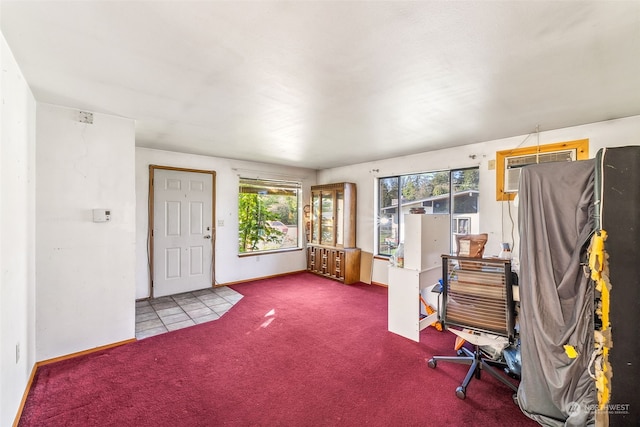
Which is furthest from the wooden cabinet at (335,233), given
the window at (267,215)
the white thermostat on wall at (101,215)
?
the white thermostat on wall at (101,215)

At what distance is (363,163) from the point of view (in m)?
5.33

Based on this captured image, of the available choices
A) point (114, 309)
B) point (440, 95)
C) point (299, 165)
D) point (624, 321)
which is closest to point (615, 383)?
point (624, 321)

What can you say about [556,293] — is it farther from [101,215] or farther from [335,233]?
[335,233]

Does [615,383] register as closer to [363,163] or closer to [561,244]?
[561,244]

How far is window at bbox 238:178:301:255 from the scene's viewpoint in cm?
533

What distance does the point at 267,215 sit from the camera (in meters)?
5.64

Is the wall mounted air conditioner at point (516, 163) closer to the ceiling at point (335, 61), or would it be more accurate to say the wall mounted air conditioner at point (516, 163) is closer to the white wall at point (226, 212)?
the ceiling at point (335, 61)

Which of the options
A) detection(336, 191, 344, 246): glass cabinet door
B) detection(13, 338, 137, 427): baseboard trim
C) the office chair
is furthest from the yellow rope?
detection(336, 191, 344, 246): glass cabinet door

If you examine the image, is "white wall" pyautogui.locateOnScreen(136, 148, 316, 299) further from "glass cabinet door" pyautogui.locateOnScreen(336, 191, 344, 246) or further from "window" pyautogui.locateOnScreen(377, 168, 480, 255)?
"window" pyautogui.locateOnScreen(377, 168, 480, 255)

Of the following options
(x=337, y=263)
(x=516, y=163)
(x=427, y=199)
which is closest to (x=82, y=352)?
(x=337, y=263)

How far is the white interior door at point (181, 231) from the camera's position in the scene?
428cm

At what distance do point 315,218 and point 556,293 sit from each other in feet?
14.7

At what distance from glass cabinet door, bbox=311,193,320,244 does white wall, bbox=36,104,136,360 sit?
350 centimetres

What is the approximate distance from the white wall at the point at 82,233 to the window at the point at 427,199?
10.7 feet
